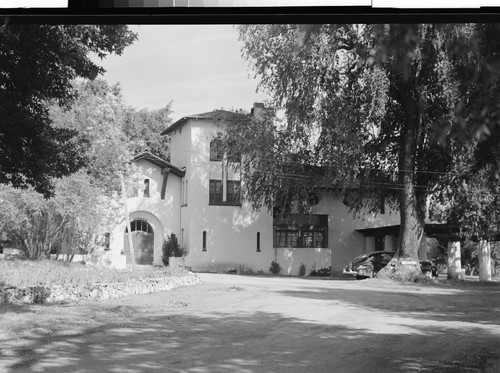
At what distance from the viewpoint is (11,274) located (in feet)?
16.2

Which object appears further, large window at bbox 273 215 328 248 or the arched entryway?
the arched entryway

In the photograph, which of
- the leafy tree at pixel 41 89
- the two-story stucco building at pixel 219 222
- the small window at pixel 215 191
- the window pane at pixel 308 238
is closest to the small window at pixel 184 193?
the two-story stucco building at pixel 219 222

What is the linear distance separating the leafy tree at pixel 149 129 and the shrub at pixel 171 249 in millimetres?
490

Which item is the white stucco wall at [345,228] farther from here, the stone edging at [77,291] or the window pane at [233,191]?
the stone edging at [77,291]

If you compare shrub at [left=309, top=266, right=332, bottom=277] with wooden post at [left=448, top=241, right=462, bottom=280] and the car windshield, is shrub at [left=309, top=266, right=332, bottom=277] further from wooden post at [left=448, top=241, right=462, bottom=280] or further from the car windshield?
wooden post at [left=448, top=241, right=462, bottom=280]

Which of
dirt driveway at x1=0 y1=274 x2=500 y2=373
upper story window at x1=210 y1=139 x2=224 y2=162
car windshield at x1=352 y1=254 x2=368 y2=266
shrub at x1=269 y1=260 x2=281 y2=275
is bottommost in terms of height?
dirt driveway at x1=0 y1=274 x2=500 y2=373

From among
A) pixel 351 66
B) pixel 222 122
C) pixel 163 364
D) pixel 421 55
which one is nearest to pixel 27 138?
pixel 222 122

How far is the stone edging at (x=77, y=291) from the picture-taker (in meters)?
4.62

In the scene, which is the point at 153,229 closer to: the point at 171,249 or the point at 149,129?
the point at 171,249

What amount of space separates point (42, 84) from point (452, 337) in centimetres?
311

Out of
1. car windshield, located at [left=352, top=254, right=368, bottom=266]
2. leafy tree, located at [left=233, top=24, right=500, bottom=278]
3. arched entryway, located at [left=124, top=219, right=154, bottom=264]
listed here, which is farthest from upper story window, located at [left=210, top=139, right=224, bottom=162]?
car windshield, located at [left=352, top=254, right=368, bottom=266]

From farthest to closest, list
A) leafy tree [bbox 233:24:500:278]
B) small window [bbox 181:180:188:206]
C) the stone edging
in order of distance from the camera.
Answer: the stone edging, small window [bbox 181:180:188:206], leafy tree [bbox 233:24:500:278]

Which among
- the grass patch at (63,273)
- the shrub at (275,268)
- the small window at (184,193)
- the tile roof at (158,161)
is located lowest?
the grass patch at (63,273)

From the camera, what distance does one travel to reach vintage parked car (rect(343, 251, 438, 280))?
3.93 metres
